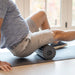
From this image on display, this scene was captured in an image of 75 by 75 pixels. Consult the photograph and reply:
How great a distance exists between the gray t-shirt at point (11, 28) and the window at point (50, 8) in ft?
2.84

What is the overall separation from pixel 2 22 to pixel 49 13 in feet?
3.67

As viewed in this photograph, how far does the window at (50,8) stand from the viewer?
2058 millimetres

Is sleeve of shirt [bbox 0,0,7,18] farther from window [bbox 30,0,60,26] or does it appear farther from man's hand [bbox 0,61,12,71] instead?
window [bbox 30,0,60,26]

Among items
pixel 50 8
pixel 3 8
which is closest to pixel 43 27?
pixel 3 8

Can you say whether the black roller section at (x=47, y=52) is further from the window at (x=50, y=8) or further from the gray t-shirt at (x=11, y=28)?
the window at (x=50, y=8)

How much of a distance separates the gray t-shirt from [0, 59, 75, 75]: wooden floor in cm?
19

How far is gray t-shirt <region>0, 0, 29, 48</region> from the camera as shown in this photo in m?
1.14

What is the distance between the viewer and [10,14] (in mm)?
1161

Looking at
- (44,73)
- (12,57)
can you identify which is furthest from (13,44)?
(44,73)

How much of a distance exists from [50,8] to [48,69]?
48.2 inches

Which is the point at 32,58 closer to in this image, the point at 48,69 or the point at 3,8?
the point at 48,69

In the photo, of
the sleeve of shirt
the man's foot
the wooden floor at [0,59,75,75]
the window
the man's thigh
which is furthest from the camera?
the window

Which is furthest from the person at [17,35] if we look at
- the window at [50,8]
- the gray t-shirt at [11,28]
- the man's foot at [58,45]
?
the window at [50,8]

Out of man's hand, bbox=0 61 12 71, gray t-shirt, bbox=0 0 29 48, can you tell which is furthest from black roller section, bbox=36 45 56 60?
man's hand, bbox=0 61 12 71
